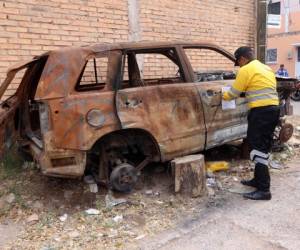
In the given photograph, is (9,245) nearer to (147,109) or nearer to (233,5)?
(147,109)

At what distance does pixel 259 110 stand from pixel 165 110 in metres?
1.14

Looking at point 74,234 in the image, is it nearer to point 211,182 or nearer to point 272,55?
point 211,182

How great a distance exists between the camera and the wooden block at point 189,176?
459cm

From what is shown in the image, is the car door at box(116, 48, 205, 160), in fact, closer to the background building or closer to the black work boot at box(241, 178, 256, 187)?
the black work boot at box(241, 178, 256, 187)

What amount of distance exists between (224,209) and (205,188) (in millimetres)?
454

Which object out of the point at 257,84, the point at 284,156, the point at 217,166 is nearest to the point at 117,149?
the point at 217,166

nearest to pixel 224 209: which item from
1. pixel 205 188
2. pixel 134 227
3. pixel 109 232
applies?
pixel 205 188

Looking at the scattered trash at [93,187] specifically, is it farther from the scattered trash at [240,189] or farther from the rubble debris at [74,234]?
the scattered trash at [240,189]

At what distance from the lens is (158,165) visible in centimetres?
554

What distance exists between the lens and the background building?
22953 mm

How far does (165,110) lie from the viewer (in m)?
4.68

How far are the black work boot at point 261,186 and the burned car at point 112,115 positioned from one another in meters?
0.83

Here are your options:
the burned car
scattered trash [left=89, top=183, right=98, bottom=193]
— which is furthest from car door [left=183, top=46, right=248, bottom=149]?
scattered trash [left=89, top=183, right=98, bottom=193]

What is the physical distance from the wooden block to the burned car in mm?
265
